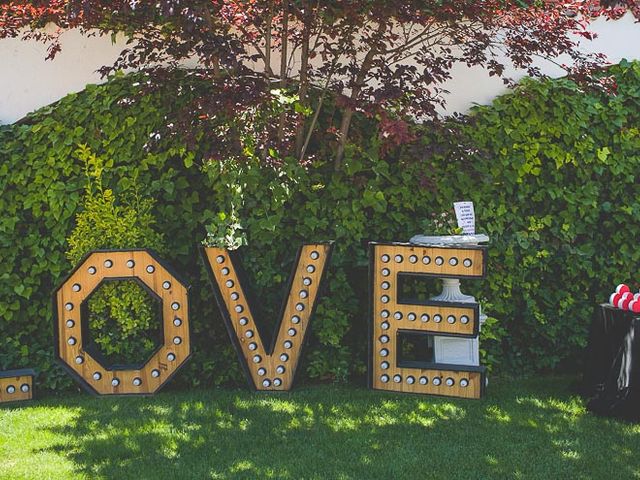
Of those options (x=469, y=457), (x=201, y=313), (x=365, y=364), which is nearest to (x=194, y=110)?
(x=201, y=313)

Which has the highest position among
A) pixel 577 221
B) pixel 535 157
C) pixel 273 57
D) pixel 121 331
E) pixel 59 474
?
pixel 273 57

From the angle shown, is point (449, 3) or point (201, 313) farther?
point (201, 313)

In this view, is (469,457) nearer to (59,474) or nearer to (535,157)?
(59,474)

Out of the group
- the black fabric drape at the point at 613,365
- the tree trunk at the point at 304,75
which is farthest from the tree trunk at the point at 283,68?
the black fabric drape at the point at 613,365

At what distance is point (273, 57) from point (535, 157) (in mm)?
2073

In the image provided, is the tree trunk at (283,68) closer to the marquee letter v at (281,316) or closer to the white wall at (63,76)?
the marquee letter v at (281,316)

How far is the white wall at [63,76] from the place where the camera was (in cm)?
666

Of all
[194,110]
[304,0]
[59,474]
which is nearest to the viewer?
[59,474]

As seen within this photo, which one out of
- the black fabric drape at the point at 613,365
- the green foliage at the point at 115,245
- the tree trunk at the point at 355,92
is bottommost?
the black fabric drape at the point at 613,365

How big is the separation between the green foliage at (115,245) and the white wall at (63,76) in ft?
2.30

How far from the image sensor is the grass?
4.62 metres

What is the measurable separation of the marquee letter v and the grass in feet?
0.63

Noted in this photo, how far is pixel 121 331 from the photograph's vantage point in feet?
20.7

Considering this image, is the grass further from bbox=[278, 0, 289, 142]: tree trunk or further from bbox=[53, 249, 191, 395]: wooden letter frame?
bbox=[278, 0, 289, 142]: tree trunk
